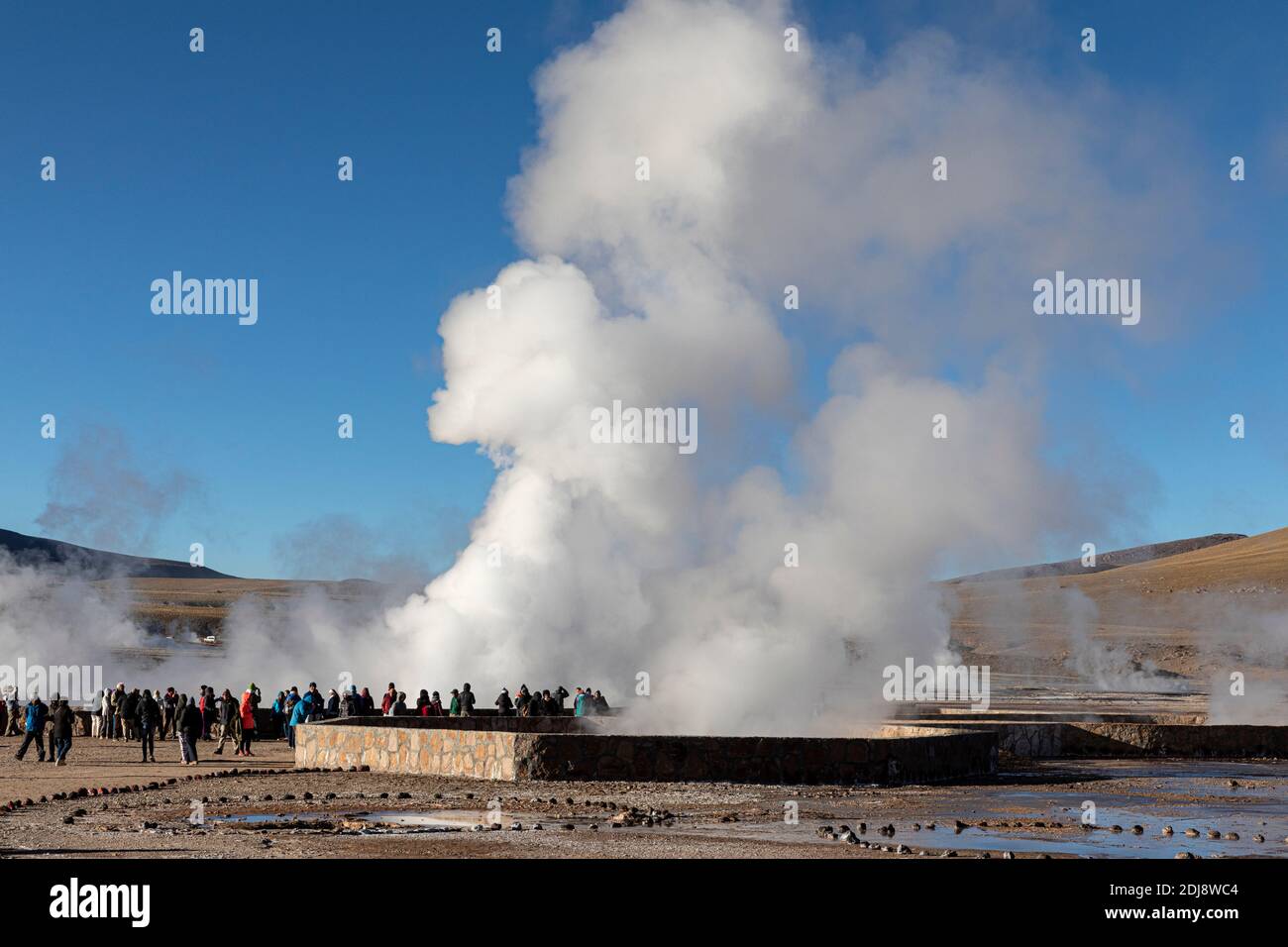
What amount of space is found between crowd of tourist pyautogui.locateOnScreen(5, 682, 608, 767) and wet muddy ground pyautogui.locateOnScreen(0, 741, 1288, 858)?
1886 mm

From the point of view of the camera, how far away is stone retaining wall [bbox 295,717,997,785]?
20797mm

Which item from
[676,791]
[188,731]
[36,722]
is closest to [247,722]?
[188,731]

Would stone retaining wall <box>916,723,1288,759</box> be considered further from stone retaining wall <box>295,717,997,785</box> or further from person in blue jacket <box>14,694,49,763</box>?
person in blue jacket <box>14,694,49,763</box>

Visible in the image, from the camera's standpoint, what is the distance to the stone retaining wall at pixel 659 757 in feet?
68.2

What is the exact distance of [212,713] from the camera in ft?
106

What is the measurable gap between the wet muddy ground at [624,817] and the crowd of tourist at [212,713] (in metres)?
1.89

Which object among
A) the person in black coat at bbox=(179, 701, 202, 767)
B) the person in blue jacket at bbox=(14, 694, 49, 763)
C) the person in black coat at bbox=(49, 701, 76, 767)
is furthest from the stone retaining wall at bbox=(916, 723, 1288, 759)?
the person in blue jacket at bbox=(14, 694, 49, 763)

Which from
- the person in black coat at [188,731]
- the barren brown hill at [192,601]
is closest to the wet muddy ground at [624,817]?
the person in black coat at [188,731]

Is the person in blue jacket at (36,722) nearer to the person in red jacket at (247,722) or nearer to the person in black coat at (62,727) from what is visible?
the person in black coat at (62,727)

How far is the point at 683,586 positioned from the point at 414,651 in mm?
9491

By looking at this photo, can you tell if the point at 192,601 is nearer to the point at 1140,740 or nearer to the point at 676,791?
the point at 1140,740
